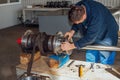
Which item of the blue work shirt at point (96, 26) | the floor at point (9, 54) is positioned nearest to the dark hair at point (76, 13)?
the blue work shirt at point (96, 26)

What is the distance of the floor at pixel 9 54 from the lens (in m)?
3.25

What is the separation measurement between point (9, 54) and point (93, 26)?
8.87ft

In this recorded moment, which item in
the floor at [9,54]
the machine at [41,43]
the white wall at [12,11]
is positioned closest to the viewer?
the machine at [41,43]

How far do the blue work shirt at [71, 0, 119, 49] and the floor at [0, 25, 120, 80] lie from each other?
134cm

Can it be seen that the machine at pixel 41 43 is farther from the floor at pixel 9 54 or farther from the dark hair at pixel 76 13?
the floor at pixel 9 54

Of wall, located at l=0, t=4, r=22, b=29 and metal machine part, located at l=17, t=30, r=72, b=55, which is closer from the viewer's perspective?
metal machine part, located at l=17, t=30, r=72, b=55

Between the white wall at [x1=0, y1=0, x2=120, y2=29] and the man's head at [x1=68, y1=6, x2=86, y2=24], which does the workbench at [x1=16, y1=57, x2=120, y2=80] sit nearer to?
the man's head at [x1=68, y1=6, x2=86, y2=24]

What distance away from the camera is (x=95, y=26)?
1.77 m

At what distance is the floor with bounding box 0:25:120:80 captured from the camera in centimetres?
325

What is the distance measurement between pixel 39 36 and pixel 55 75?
359 mm

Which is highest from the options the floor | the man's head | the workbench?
the man's head

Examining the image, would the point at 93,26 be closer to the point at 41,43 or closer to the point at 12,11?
the point at 41,43

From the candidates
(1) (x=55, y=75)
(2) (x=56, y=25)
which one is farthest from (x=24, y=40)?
(2) (x=56, y=25)

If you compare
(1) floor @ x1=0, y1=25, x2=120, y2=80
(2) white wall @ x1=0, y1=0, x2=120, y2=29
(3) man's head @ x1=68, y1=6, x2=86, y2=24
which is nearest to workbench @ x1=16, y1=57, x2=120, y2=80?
(3) man's head @ x1=68, y1=6, x2=86, y2=24
